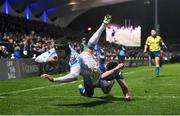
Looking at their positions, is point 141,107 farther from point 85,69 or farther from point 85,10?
point 85,10

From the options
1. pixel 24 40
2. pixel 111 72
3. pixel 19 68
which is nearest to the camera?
pixel 111 72

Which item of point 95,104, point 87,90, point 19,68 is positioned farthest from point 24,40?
point 95,104

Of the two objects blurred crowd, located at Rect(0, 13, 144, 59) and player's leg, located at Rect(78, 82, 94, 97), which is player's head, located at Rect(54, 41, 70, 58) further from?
blurred crowd, located at Rect(0, 13, 144, 59)

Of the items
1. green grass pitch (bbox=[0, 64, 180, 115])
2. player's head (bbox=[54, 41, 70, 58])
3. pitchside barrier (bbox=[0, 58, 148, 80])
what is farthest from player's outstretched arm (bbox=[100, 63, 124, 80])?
pitchside barrier (bbox=[0, 58, 148, 80])

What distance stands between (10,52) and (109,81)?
1829cm

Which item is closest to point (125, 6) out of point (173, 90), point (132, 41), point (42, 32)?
point (132, 41)

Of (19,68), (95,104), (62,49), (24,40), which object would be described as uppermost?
(24,40)

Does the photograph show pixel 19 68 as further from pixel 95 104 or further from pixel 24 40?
pixel 95 104

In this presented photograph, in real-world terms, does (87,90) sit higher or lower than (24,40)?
lower

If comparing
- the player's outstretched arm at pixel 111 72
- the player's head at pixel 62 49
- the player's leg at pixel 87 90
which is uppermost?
the player's head at pixel 62 49

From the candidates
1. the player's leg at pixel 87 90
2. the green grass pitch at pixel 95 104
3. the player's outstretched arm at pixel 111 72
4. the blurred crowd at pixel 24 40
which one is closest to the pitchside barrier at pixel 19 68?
the blurred crowd at pixel 24 40

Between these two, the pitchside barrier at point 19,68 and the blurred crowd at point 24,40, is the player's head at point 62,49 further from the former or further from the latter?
the pitchside barrier at point 19,68

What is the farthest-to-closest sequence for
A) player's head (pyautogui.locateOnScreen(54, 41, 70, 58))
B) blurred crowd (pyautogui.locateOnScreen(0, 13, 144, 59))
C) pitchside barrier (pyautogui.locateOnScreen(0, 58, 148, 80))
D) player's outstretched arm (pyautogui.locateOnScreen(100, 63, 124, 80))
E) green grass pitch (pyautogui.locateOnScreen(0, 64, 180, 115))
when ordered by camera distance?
blurred crowd (pyautogui.locateOnScreen(0, 13, 144, 59)) → pitchside barrier (pyautogui.locateOnScreen(0, 58, 148, 80)) → player's outstretched arm (pyautogui.locateOnScreen(100, 63, 124, 80)) → player's head (pyautogui.locateOnScreen(54, 41, 70, 58)) → green grass pitch (pyautogui.locateOnScreen(0, 64, 180, 115))

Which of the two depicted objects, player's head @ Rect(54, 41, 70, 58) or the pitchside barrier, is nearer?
player's head @ Rect(54, 41, 70, 58)
